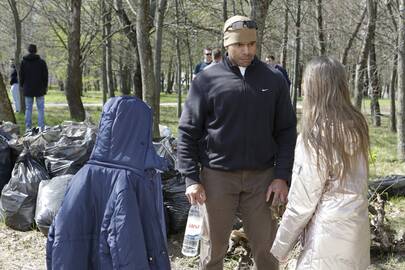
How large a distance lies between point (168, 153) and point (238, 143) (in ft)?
7.48

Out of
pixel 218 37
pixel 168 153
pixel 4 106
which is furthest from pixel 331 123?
pixel 218 37

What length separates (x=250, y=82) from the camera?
2.84 meters

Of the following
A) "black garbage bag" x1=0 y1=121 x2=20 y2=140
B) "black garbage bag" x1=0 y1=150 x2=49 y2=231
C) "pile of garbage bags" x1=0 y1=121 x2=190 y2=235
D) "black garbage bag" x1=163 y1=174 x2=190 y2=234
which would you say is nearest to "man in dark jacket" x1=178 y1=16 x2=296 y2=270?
"black garbage bag" x1=163 y1=174 x2=190 y2=234

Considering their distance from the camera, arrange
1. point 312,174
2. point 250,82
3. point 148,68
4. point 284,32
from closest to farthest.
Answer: point 312,174 < point 250,82 < point 148,68 < point 284,32

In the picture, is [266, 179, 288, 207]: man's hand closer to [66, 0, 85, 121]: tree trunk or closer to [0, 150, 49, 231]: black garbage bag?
[0, 150, 49, 231]: black garbage bag

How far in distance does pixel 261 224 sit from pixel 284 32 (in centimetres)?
1431

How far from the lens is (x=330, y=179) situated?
2.37 m

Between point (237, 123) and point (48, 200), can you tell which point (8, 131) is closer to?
point (48, 200)

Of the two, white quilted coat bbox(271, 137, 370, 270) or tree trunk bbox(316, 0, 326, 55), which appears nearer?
white quilted coat bbox(271, 137, 370, 270)

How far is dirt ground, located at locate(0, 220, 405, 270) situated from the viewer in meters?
4.05

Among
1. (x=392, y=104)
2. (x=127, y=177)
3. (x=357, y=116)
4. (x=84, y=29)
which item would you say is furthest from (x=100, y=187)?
(x=84, y=29)

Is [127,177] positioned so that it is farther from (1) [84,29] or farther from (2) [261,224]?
(1) [84,29]

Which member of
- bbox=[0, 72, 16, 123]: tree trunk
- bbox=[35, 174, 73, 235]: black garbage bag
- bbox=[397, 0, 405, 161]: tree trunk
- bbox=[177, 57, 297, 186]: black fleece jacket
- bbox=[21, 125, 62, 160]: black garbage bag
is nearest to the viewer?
bbox=[177, 57, 297, 186]: black fleece jacket

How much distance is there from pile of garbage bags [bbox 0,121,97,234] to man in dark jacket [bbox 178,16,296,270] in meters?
2.01
